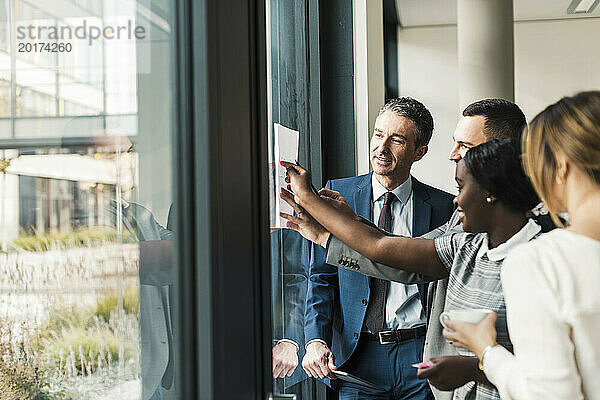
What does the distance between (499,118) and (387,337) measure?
0.68m

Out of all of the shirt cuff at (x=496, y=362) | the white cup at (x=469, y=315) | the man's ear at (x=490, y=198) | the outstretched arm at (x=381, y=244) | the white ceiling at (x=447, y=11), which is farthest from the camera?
the white ceiling at (x=447, y=11)

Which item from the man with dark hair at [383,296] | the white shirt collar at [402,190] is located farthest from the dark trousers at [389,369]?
the white shirt collar at [402,190]

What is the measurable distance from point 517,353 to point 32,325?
650 mm

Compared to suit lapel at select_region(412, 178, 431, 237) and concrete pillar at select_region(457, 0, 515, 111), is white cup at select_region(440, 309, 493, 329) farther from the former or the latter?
concrete pillar at select_region(457, 0, 515, 111)

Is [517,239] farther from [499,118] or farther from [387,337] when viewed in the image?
[387,337]

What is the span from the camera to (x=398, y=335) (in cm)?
188

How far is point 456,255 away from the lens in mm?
1443

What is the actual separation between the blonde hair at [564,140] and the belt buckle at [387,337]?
0.96 meters

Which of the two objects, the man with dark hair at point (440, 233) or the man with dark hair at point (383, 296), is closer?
the man with dark hair at point (440, 233)

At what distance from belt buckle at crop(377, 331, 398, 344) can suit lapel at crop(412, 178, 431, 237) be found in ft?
0.96

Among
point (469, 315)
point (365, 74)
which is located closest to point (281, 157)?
point (469, 315)

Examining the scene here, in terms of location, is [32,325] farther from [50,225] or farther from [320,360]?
[320,360]

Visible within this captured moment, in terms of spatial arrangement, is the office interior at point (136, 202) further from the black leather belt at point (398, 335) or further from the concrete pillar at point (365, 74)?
the concrete pillar at point (365, 74)

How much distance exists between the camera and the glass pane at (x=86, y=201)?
0.64 meters
